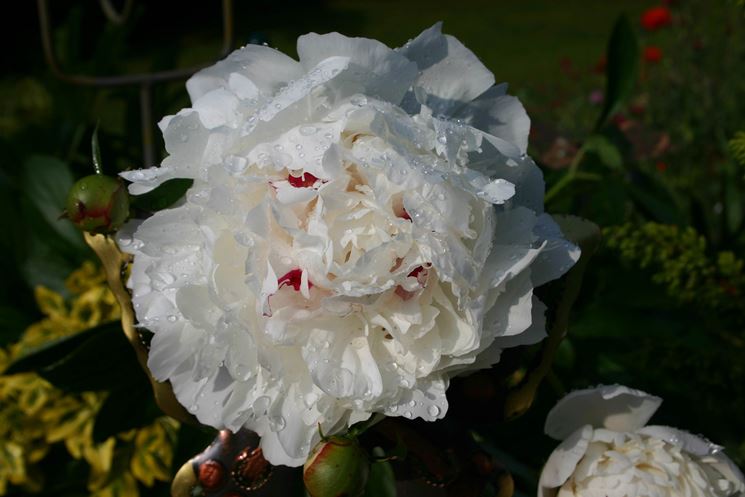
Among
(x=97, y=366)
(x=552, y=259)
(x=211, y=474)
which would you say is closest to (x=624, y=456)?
(x=552, y=259)

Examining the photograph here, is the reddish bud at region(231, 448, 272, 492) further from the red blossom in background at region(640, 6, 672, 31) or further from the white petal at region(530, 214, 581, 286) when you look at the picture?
the red blossom in background at region(640, 6, 672, 31)

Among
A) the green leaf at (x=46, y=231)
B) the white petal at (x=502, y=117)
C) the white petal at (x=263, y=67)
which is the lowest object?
the green leaf at (x=46, y=231)

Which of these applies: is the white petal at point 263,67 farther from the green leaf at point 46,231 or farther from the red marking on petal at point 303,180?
the green leaf at point 46,231

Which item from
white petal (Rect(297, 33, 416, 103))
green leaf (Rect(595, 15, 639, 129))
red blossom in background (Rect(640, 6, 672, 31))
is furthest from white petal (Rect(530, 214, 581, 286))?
red blossom in background (Rect(640, 6, 672, 31))

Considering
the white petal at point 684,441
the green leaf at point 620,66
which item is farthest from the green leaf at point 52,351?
the green leaf at point 620,66

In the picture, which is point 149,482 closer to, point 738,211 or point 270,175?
point 270,175
